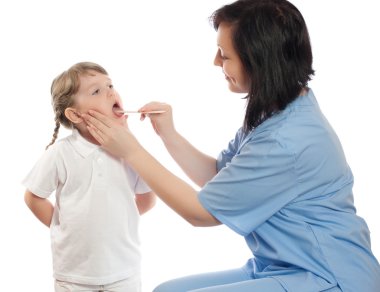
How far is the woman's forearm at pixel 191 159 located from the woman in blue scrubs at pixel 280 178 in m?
0.27

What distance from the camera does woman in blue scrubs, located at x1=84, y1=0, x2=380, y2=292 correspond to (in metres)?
1.45

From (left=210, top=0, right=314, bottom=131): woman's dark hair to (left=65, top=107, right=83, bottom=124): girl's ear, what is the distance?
444mm

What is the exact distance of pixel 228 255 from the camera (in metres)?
2.52

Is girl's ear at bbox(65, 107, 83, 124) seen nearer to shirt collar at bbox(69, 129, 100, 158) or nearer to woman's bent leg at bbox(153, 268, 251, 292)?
shirt collar at bbox(69, 129, 100, 158)

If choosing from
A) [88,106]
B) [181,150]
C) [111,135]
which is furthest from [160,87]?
[111,135]

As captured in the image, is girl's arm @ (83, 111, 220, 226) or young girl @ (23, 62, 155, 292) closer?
girl's arm @ (83, 111, 220, 226)

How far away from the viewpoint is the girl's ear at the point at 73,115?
163 centimetres

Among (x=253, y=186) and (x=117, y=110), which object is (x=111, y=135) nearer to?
(x=117, y=110)

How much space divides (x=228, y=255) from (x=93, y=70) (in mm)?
1140

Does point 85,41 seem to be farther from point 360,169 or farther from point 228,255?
point 360,169

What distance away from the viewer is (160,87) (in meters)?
2.45

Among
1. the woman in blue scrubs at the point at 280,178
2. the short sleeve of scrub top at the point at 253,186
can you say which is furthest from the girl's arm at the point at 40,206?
the short sleeve of scrub top at the point at 253,186

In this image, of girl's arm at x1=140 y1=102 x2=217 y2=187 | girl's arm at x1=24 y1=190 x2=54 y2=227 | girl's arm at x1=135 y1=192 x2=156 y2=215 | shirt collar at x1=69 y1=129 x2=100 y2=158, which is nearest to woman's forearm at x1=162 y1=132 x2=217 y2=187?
girl's arm at x1=140 y1=102 x2=217 y2=187

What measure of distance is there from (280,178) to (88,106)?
1.78ft
